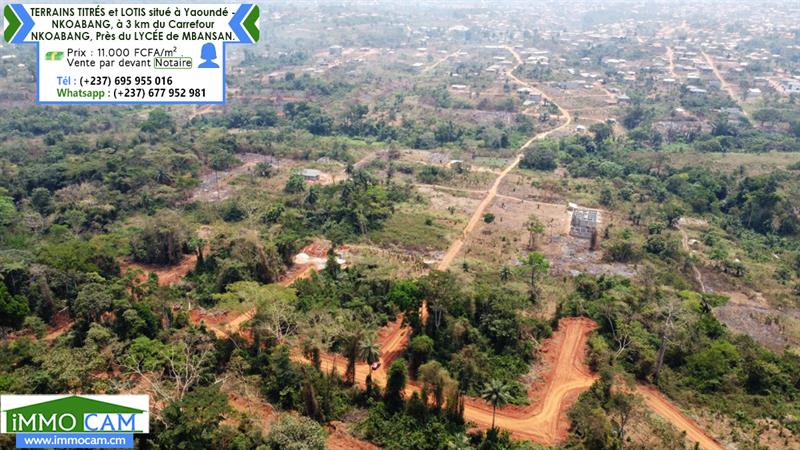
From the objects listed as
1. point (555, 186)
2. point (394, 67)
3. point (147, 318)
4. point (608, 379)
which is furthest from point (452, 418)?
point (394, 67)

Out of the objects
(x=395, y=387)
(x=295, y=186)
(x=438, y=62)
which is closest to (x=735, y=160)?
(x=295, y=186)

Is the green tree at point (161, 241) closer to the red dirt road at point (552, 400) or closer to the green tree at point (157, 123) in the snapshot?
the red dirt road at point (552, 400)

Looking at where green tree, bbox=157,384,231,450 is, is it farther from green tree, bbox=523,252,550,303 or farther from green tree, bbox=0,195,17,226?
green tree, bbox=0,195,17,226

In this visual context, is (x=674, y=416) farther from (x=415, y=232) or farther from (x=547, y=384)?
(x=415, y=232)

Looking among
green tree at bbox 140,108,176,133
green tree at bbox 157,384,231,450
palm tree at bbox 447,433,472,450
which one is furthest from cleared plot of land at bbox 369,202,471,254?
green tree at bbox 140,108,176,133

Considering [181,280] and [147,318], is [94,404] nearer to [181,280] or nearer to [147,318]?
[147,318]
